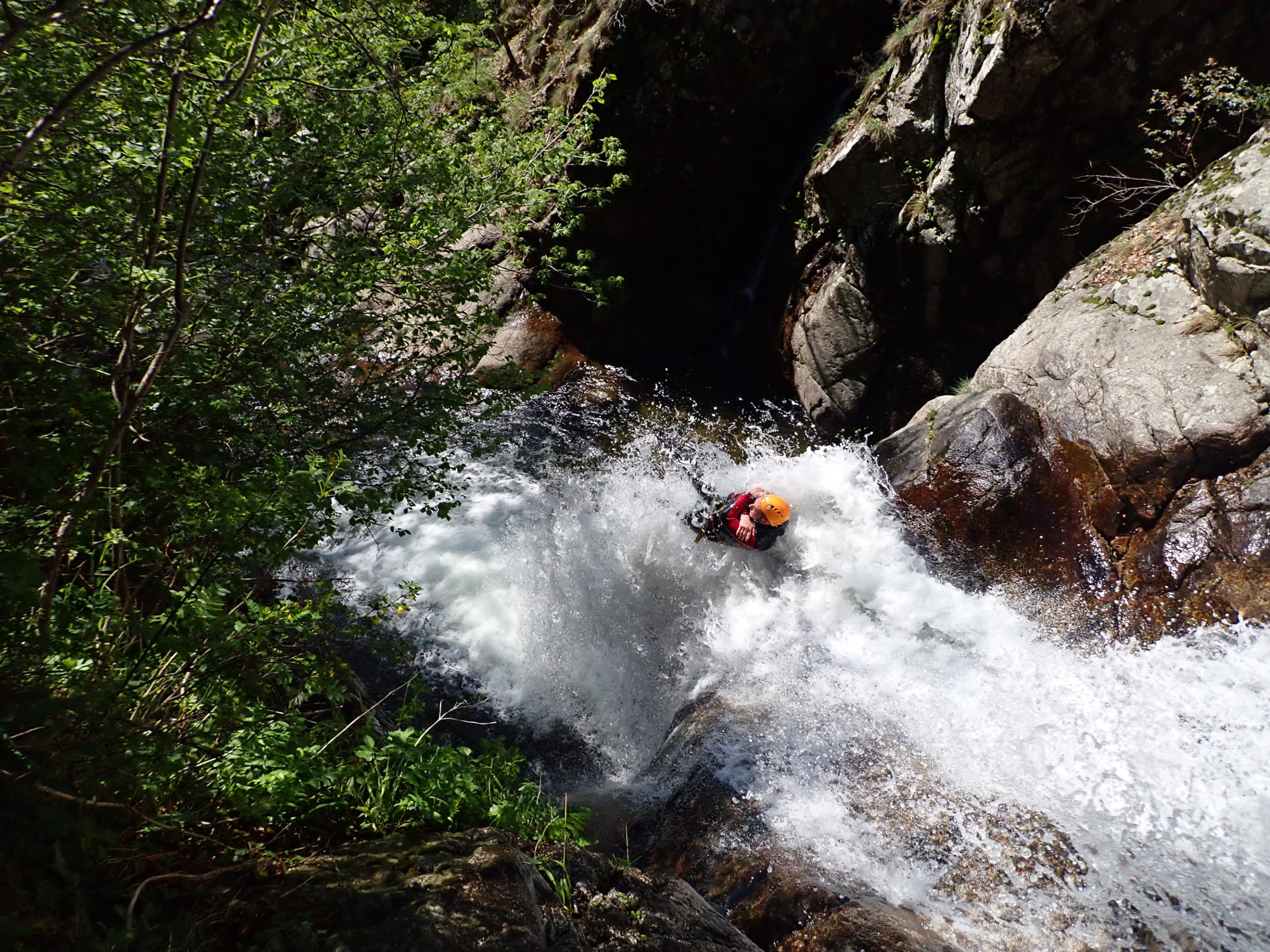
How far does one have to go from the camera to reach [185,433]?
3227 millimetres

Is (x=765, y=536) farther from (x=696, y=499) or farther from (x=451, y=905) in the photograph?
(x=451, y=905)

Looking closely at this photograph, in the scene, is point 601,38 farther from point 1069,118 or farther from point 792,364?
point 1069,118

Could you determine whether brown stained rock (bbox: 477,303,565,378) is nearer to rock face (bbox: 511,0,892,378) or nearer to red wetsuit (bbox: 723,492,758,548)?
rock face (bbox: 511,0,892,378)

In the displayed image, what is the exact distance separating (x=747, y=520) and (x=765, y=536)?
1.13 ft

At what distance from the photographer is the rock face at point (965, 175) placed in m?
7.47

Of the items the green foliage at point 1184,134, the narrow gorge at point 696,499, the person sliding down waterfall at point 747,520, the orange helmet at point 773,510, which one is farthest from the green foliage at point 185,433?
the green foliage at point 1184,134

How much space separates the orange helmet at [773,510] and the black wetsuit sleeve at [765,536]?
0.10 meters

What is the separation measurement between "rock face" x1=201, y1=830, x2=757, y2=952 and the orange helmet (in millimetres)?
5182

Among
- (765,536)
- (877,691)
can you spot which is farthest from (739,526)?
(877,691)

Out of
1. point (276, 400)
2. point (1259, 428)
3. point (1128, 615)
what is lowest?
point (1128, 615)

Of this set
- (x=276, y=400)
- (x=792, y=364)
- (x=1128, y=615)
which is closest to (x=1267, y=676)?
(x=1128, y=615)

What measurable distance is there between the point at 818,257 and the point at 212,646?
9850mm

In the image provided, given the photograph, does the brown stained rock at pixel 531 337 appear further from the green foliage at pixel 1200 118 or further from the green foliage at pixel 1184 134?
the green foliage at pixel 1200 118

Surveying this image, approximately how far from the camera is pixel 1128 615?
6355mm
